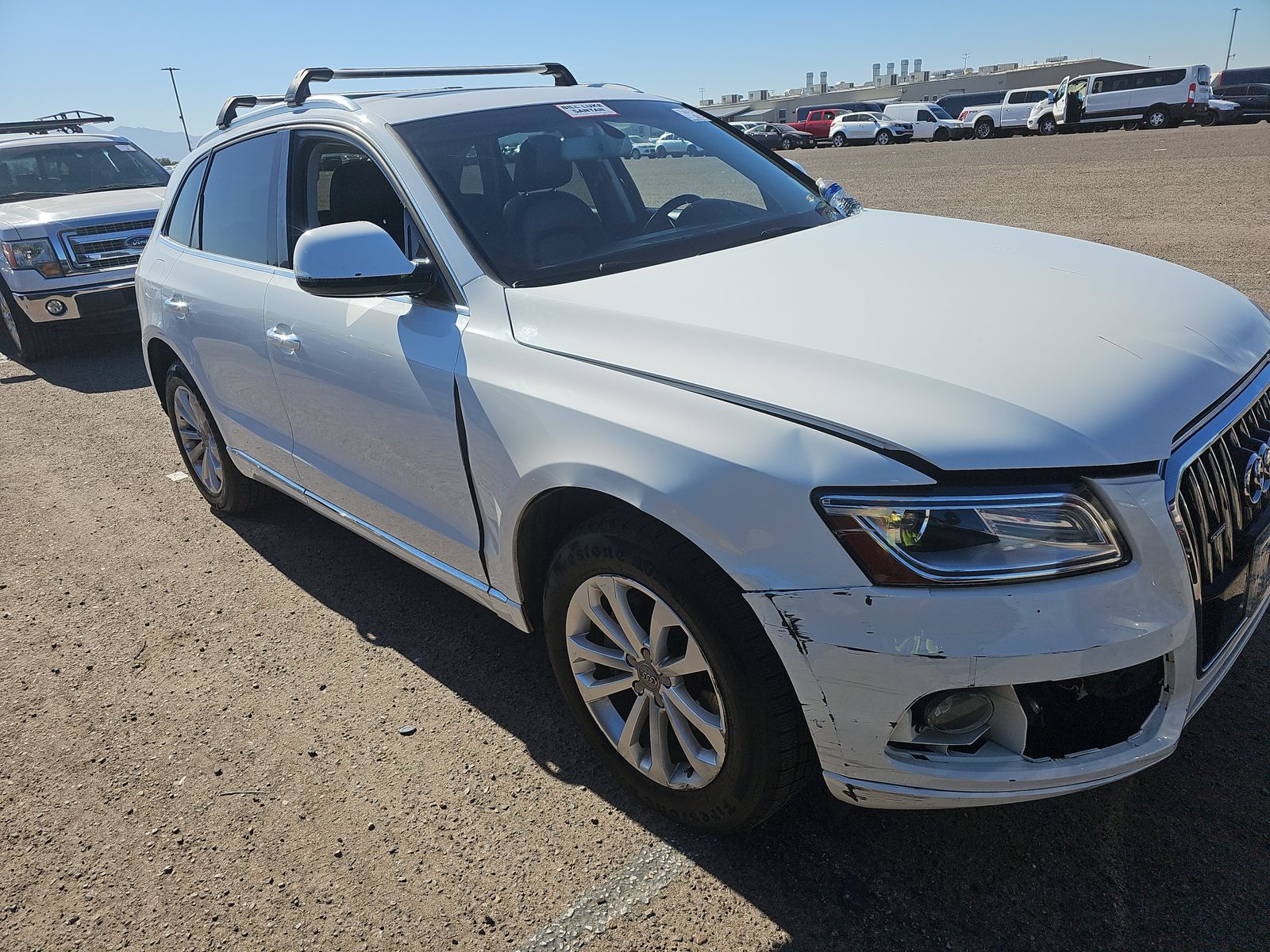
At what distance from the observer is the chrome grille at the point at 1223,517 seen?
72.1 inches

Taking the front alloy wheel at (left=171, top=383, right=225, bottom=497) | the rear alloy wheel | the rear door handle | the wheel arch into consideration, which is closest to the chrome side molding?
the front alloy wheel at (left=171, top=383, right=225, bottom=497)

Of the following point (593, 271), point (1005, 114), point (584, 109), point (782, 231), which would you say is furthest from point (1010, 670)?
point (1005, 114)

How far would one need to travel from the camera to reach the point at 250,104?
4285 millimetres

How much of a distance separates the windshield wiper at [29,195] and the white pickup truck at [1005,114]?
3489 centimetres

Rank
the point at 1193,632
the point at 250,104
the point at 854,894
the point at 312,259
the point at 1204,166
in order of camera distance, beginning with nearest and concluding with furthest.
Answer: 1. the point at 1193,632
2. the point at 854,894
3. the point at 312,259
4. the point at 250,104
5. the point at 1204,166

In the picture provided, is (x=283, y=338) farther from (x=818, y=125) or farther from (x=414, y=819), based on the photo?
(x=818, y=125)

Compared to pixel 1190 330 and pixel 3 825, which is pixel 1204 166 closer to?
pixel 1190 330

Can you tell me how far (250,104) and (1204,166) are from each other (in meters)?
16.8

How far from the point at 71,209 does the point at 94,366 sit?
55.5 inches

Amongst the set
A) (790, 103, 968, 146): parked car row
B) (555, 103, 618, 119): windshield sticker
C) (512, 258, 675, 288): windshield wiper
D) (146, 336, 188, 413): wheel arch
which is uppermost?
(555, 103, 618, 119): windshield sticker

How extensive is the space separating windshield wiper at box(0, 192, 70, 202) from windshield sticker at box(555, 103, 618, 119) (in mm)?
7723

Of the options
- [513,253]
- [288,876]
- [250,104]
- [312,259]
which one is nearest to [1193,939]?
[288,876]

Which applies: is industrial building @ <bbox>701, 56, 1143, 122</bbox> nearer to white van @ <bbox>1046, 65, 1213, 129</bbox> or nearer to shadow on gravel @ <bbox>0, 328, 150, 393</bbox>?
white van @ <bbox>1046, 65, 1213, 129</bbox>

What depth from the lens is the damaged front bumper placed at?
67.8 inches
